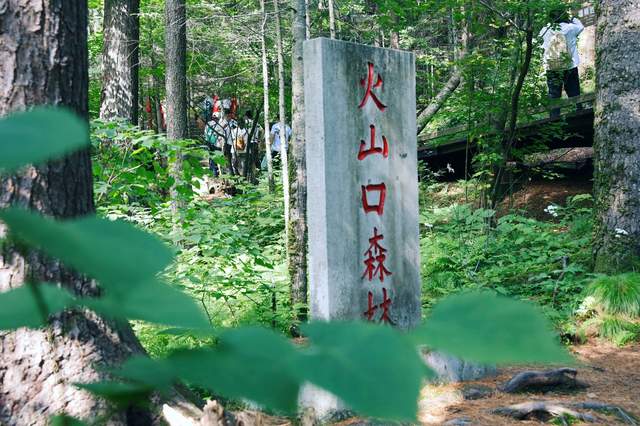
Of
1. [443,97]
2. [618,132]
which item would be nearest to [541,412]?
[618,132]

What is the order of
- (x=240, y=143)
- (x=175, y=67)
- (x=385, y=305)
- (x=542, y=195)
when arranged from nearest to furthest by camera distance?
1. (x=385, y=305)
2. (x=175, y=67)
3. (x=542, y=195)
4. (x=240, y=143)

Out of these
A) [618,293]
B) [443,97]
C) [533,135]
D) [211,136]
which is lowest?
[618,293]

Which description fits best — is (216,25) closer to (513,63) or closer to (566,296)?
(513,63)

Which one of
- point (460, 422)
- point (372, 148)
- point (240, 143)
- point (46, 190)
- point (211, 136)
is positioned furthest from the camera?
point (240, 143)

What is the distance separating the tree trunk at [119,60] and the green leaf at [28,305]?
8.92m

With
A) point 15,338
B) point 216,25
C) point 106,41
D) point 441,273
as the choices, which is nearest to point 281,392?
point 15,338

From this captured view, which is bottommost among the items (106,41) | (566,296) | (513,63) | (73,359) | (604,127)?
(566,296)

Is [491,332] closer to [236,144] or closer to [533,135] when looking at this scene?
[533,135]

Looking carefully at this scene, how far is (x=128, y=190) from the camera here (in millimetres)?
4855

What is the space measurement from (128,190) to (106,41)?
16.8 feet

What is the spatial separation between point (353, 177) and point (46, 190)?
→ 2.16 meters

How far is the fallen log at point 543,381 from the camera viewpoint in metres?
4.18

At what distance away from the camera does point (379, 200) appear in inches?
173

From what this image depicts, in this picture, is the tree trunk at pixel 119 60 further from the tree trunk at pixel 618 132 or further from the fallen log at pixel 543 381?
the fallen log at pixel 543 381
